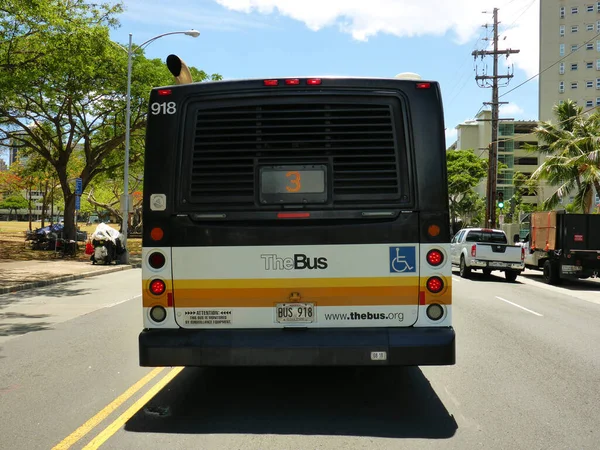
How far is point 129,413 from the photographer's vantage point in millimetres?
5332

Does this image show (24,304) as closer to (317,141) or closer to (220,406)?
(220,406)

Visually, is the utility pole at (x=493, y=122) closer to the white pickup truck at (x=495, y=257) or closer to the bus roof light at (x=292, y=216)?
the white pickup truck at (x=495, y=257)

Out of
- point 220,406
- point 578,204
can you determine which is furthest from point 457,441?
point 578,204

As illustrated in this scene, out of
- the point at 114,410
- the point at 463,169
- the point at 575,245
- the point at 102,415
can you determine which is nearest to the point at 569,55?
the point at 463,169

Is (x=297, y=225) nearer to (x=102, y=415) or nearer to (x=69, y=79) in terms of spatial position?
(x=102, y=415)

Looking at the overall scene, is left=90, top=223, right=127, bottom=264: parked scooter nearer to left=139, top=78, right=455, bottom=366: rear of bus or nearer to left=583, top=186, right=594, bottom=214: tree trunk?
left=139, top=78, right=455, bottom=366: rear of bus

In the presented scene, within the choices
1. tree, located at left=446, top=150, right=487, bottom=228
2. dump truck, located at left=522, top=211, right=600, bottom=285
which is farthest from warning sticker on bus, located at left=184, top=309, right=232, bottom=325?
tree, located at left=446, top=150, right=487, bottom=228

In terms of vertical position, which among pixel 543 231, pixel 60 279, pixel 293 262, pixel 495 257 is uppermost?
pixel 293 262

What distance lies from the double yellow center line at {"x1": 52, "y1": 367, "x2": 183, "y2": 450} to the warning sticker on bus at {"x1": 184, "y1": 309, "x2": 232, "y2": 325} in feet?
3.27

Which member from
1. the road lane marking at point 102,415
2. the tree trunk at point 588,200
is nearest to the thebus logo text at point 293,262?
the road lane marking at point 102,415

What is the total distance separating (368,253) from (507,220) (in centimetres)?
7132

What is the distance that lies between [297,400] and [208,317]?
129 centimetres

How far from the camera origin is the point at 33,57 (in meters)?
17.7

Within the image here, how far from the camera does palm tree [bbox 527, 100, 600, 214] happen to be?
2697 centimetres
